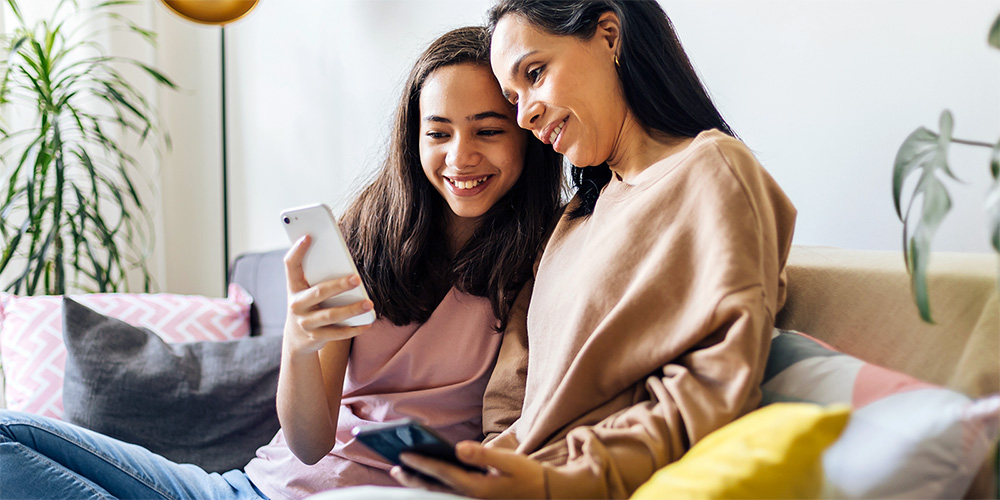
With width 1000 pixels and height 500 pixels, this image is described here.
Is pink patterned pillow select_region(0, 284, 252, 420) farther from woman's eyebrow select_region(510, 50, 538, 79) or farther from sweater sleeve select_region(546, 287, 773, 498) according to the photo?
sweater sleeve select_region(546, 287, 773, 498)

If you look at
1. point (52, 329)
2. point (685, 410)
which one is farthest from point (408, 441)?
point (52, 329)

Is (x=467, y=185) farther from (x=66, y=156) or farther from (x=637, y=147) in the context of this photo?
(x=66, y=156)

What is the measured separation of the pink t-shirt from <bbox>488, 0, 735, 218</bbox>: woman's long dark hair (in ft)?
1.53

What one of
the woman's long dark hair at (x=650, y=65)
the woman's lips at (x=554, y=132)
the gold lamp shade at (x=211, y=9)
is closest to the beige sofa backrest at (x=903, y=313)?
the woman's long dark hair at (x=650, y=65)

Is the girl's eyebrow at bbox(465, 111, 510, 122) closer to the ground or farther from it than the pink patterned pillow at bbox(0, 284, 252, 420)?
farther from it

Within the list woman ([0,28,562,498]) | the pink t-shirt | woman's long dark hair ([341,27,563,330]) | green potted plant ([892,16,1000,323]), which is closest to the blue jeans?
woman ([0,28,562,498])

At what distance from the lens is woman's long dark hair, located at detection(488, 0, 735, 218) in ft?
3.48

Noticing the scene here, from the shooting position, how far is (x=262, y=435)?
1578 mm

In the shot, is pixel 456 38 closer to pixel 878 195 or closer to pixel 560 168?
pixel 560 168

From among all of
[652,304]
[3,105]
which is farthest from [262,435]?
[3,105]

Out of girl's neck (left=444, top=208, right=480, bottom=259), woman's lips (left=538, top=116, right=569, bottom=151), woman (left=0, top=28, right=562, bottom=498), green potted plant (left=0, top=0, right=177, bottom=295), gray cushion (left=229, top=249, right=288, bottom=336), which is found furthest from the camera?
green potted plant (left=0, top=0, right=177, bottom=295)

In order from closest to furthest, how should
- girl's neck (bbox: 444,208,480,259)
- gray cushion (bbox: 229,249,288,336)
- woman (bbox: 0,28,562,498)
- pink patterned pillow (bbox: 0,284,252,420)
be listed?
1. woman (bbox: 0,28,562,498)
2. girl's neck (bbox: 444,208,480,259)
3. pink patterned pillow (bbox: 0,284,252,420)
4. gray cushion (bbox: 229,249,288,336)

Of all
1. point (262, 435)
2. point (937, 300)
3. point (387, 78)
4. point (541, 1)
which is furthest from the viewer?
point (387, 78)

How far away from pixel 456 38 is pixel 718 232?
0.70 m
